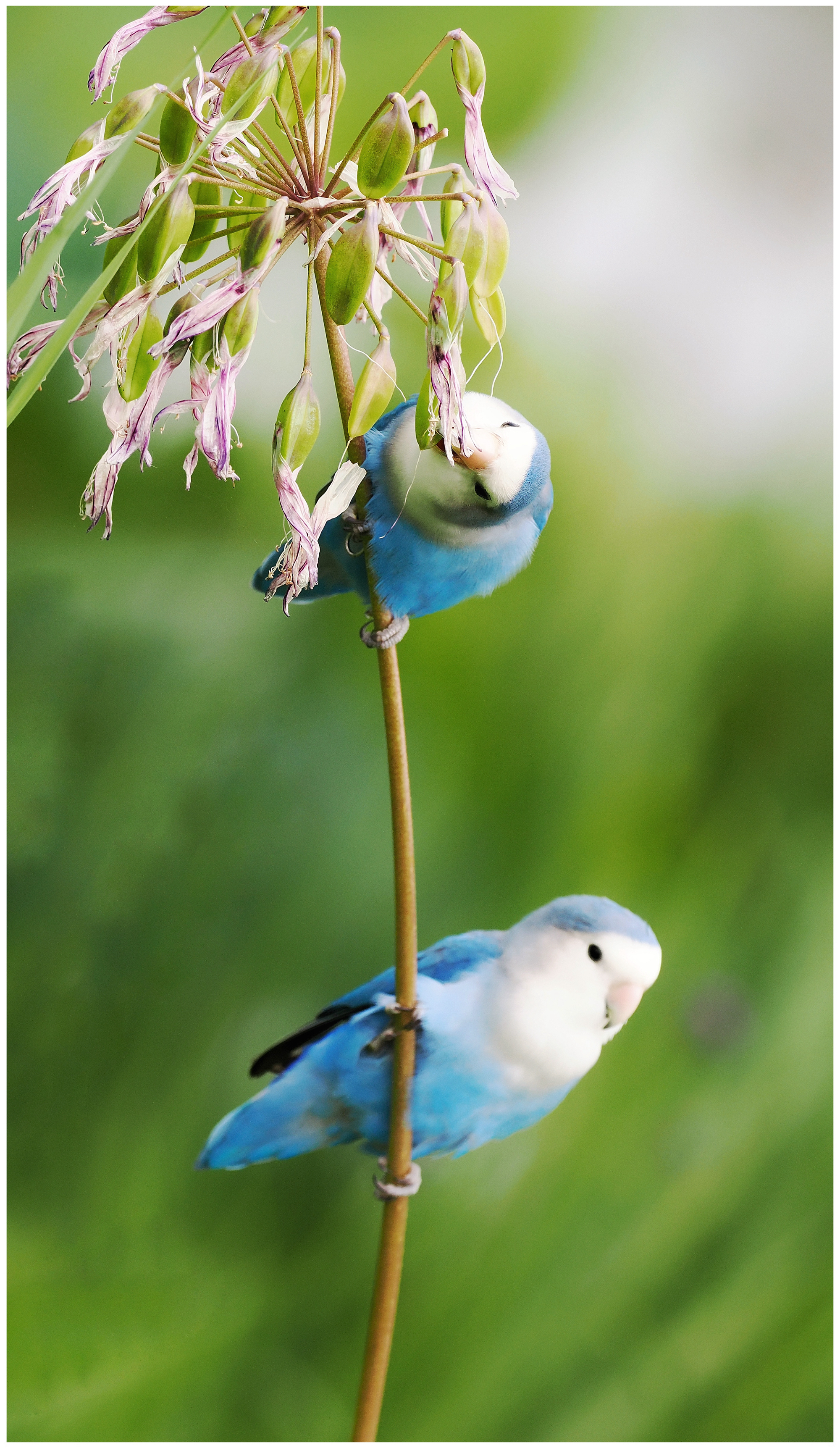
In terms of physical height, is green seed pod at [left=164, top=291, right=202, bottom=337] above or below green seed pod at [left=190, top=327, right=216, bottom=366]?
above

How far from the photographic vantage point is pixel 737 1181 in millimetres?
806

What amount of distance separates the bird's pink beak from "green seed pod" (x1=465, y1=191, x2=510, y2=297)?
1.44 feet

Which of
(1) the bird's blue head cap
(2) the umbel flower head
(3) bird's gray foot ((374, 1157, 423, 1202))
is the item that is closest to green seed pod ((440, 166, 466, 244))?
(2) the umbel flower head

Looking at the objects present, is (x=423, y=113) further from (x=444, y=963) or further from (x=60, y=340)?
(x=444, y=963)

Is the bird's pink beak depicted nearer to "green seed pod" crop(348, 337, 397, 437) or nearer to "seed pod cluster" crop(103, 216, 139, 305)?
"green seed pod" crop(348, 337, 397, 437)

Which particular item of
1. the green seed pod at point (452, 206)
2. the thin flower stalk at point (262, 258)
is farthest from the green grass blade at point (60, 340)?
the green seed pod at point (452, 206)

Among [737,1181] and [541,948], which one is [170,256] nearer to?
[541,948]

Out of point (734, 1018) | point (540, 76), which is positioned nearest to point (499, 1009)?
point (734, 1018)

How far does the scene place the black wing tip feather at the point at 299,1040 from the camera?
26.9 inches

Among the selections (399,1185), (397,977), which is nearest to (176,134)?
(397,977)

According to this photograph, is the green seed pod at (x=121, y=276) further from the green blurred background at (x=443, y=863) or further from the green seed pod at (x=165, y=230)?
the green blurred background at (x=443, y=863)

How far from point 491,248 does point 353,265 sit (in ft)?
0.21

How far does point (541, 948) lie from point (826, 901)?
31 centimetres

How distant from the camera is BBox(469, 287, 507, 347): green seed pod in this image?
0.44 metres
